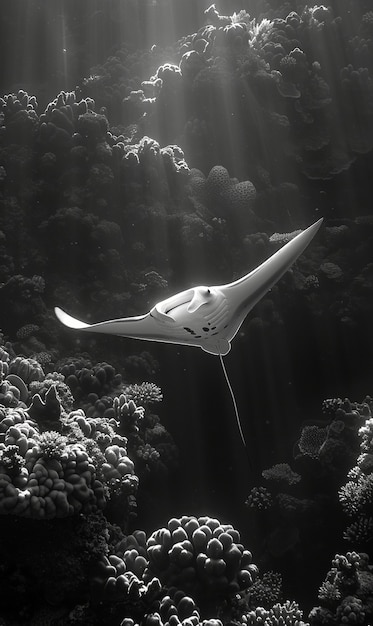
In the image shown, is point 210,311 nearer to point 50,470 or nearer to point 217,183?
point 50,470

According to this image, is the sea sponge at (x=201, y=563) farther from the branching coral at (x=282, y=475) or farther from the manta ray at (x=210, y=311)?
the branching coral at (x=282, y=475)

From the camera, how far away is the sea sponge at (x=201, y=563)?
3779 millimetres

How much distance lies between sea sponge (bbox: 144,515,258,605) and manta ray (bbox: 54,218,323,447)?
1.56 meters

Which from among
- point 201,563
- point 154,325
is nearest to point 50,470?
point 154,325

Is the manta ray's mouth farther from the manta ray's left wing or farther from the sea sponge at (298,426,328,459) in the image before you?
the sea sponge at (298,426,328,459)

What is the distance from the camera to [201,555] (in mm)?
3832

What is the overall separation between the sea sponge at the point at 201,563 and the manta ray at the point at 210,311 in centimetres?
156

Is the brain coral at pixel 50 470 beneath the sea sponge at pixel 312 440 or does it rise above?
above

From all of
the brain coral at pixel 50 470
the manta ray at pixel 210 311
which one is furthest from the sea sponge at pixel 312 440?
the manta ray at pixel 210 311

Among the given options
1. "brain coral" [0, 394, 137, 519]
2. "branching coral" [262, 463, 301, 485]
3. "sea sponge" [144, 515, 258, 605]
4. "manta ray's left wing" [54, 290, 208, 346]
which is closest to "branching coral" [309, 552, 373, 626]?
"sea sponge" [144, 515, 258, 605]

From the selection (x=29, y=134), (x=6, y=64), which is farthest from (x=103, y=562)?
(x=6, y=64)

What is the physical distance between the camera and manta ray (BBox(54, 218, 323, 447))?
2865 mm

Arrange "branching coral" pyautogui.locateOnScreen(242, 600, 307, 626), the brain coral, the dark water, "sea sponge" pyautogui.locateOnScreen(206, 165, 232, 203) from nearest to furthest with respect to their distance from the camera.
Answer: the brain coral < "branching coral" pyautogui.locateOnScreen(242, 600, 307, 626) < the dark water < "sea sponge" pyautogui.locateOnScreen(206, 165, 232, 203)

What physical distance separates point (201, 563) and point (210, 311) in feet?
8.08
